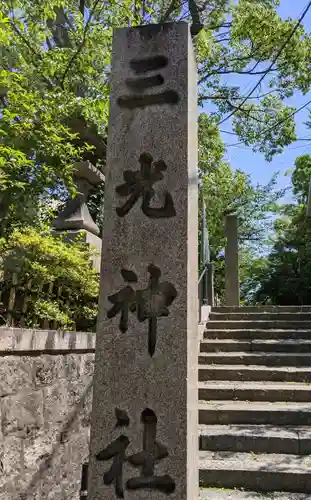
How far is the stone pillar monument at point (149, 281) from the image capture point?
6.91 ft

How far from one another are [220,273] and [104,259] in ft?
45.3

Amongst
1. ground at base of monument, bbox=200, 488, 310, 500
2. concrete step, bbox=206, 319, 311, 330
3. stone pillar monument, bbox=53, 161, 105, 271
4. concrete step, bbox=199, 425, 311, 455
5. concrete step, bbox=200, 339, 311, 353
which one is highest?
stone pillar monument, bbox=53, 161, 105, 271

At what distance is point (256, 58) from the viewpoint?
1028 cm

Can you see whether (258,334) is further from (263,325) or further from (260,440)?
(260,440)

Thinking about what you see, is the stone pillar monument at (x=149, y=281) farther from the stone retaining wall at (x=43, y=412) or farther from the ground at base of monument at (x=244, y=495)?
the ground at base of monument at (x=244, y=495)

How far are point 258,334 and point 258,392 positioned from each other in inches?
63.2

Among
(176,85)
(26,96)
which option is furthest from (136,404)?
(26,96)

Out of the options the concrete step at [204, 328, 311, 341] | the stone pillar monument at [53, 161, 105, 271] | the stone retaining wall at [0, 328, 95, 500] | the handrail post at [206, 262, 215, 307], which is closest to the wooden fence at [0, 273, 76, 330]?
the stone retaining wall at [0, 328, 95, 500]

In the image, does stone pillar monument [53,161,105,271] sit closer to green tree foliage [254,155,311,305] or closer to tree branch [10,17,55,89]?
tree branch [10,17,55,89]

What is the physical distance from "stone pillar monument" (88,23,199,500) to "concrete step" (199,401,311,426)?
2.00 meters

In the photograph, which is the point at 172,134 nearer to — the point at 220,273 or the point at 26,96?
the point at 26,96

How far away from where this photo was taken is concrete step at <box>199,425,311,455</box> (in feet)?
12.3

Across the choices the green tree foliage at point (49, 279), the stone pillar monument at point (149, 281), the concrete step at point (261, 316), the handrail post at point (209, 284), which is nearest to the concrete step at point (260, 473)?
the stone pillar monument at point (149, 281)

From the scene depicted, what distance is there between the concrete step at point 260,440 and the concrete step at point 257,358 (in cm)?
130
